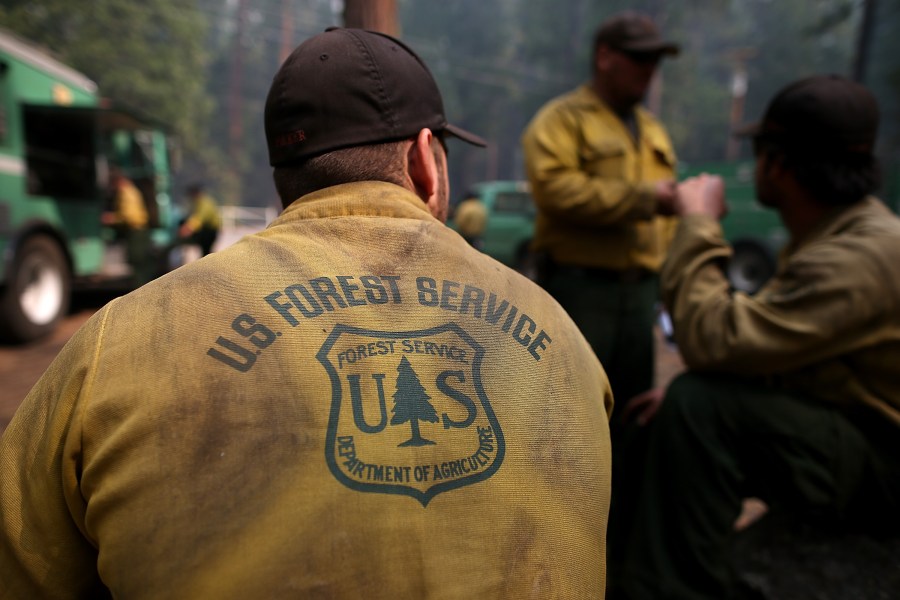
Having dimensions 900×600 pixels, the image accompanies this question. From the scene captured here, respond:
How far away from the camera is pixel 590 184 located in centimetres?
288

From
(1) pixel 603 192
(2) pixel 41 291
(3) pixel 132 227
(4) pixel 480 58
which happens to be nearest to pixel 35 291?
(2) pixel 41 291

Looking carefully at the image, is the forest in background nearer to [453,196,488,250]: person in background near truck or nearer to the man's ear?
[453,196,488,250]: person in background near truck

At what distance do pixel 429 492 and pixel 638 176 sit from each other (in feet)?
8.22

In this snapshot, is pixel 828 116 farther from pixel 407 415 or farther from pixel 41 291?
pixel 41 291

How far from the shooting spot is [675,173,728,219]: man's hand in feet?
8.05

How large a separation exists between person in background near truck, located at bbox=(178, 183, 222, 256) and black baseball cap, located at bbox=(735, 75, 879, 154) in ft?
35.4

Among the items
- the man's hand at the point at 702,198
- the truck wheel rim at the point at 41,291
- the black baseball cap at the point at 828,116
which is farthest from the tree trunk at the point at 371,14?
the truck wheel rim at the point at 41,291

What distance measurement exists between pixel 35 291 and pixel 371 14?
5.29 m

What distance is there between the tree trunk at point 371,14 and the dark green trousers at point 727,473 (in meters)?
3.00

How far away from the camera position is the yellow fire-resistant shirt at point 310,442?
90 centimetres

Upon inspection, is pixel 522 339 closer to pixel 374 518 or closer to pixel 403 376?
pixel 403 376

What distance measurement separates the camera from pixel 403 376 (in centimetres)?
100

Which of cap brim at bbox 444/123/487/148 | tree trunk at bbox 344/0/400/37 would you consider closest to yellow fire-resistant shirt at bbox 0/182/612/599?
cap brim at bbox 444/123/487/148

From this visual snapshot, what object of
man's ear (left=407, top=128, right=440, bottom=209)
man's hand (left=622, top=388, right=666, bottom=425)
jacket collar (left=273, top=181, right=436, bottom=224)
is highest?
man's ear (left=407, top=128, right=440, bottom=209)
